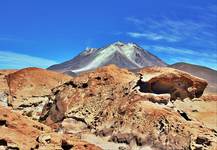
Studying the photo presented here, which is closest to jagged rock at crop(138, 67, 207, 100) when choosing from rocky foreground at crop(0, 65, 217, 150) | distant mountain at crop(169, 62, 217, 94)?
rocky foreground at crop(0, 65, 217, 150)

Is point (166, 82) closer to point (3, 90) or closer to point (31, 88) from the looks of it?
point (31, 88)

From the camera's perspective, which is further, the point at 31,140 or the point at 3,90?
the point at 3,90

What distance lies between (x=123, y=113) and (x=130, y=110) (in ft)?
1.39

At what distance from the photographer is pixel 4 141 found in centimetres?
1561

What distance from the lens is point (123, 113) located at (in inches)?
1097

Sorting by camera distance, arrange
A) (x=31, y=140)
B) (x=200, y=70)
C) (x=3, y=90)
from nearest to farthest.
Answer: (x=31, y=140)
(x=3, y=90)
(x=200, y=70)

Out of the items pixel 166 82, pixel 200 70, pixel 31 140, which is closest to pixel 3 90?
pixel 166 82

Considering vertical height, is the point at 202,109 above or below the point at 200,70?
below

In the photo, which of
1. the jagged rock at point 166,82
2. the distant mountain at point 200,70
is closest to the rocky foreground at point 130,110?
the jagged rock at point 166,82

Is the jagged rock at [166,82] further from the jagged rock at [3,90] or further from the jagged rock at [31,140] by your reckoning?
the jagged rock at [31,140]

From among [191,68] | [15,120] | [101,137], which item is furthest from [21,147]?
[191,68]

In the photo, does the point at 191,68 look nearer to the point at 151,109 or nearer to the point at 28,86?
the point at 28,86

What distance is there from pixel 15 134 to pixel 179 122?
10.8 metres

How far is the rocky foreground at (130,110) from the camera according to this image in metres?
24.8
